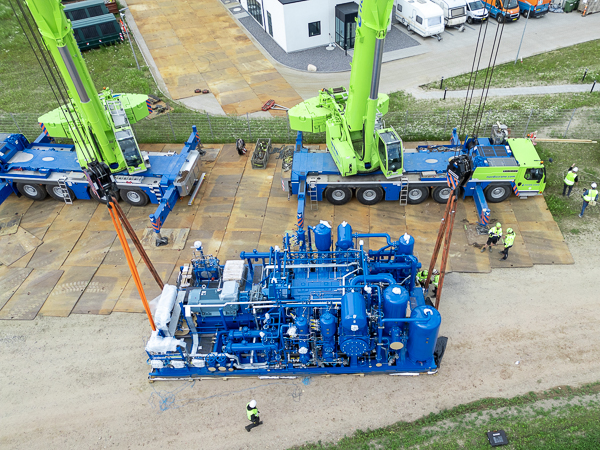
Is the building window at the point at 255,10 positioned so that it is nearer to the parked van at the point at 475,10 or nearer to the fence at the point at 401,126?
the fence at the point at 401,126

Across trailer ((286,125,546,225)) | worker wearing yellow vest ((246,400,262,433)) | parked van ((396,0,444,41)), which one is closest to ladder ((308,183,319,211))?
trailer ((286,125,546,225))

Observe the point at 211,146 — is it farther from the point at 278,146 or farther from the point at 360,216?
the point at 360,216

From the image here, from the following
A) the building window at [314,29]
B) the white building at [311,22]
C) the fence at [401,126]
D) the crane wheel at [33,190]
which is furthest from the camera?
the building window at [314,29]

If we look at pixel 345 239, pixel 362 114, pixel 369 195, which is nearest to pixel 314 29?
pixel 362 114

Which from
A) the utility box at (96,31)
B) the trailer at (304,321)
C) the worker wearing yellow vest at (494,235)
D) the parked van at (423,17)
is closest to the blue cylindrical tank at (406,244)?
the trailer at (304,321)

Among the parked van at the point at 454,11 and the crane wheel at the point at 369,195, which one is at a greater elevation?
the parked van at the point at 454,11

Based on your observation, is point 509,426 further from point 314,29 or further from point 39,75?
point 39,75

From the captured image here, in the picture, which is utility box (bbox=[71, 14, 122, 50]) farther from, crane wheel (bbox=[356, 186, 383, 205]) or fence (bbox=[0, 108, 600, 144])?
crane wheel (bbox=[356, 186, 383, 205])

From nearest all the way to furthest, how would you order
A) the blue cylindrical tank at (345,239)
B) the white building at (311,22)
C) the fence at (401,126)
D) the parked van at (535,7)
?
1. the blue cylindrical tank at (345,239)
2. the fence at (401,126)
3. the white building at (311,22)
4. the parked van at (535,7)
